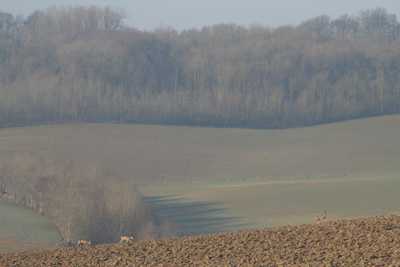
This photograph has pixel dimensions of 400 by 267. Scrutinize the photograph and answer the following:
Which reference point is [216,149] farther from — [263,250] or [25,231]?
[263,250]

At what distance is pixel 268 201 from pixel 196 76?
75251 millimetres

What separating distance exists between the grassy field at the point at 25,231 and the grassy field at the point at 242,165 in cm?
937

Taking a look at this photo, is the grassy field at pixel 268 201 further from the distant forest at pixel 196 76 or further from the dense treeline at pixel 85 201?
the distant forest at pixel 196 76

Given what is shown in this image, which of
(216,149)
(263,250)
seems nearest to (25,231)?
(263,250)

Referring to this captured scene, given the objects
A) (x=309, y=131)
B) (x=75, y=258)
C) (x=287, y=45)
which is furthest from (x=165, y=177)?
(x=287, y=45)

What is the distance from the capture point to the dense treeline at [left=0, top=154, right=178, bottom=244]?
118 feet

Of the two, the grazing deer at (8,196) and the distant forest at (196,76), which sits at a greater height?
the distant forest at (196,76)

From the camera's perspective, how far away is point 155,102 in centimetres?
10725

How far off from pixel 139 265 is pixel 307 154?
69523mm

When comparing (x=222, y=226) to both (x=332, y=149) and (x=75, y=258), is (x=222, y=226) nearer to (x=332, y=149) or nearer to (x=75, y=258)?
(x=75, y=258)

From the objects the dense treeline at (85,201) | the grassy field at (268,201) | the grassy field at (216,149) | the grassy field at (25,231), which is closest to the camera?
the grassy field at (25,231)

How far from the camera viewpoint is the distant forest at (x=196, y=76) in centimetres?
10381

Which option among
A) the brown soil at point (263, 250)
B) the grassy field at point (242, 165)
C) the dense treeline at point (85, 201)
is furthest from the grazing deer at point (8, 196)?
the brown soil at point (263, 250)

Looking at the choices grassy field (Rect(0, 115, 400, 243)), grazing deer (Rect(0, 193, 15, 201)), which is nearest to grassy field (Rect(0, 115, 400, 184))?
grassy field (Rect(0, 115, 400, 243))
